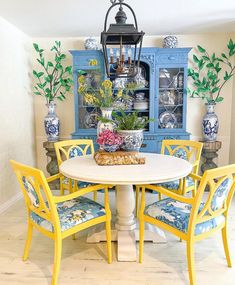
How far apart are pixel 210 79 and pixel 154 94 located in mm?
832

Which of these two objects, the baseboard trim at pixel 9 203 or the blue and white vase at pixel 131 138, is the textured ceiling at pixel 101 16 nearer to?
the blue and white vase at pixel 131 138

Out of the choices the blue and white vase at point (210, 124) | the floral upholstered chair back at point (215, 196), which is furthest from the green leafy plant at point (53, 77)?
the floral upholstered chair back at point (215, 196)

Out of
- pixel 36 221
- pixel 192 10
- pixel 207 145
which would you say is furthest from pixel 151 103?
pixel 36 221

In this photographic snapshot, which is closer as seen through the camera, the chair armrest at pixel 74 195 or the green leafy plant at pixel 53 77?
the chair armrest at pixel 74 195

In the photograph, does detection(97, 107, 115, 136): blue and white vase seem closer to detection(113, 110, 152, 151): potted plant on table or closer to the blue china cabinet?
detection(113, 110, 152, 151): potted plant on table

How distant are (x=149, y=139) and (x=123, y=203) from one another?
55.1 inches

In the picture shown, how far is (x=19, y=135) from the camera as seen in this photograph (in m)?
3.32

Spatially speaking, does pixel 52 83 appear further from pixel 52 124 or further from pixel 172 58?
pixel 172 58

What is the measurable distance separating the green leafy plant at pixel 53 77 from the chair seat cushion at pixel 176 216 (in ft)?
7.60

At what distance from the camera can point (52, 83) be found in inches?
145

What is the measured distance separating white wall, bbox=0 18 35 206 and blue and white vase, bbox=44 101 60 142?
1.02ft

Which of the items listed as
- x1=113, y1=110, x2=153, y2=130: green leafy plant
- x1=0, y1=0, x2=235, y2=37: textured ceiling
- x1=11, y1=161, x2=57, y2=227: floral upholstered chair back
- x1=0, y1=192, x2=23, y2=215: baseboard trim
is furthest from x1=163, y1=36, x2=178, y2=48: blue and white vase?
x1=0, y1=192, x2=23, y2=215: baseboard trim

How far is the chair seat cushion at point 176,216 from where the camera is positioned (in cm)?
167

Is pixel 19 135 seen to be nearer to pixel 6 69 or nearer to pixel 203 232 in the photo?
pixel 6 69
